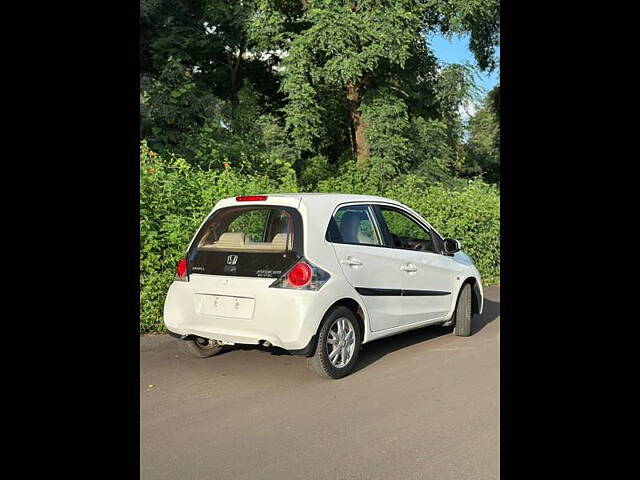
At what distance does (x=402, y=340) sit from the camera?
25.3ft

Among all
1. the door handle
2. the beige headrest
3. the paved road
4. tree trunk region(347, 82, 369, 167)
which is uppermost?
tree trunk region(347, 82, 369, 167)

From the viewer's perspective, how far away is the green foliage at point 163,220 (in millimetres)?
7598

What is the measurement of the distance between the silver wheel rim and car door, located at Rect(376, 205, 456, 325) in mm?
912

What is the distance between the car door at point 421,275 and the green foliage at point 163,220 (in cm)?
252

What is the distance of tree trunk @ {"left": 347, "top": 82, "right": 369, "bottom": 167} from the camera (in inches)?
784

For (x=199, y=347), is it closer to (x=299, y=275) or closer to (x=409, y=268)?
(x=299, y=275)

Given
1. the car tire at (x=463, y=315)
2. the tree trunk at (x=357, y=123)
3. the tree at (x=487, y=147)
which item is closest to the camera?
the car tire at (x=463, y=315)

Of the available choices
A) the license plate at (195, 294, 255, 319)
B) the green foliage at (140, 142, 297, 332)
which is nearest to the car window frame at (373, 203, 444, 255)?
the license plate at (195, 294, 255, 319)

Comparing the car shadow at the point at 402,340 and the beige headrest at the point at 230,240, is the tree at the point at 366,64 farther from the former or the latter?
the beige headrest at the point at 230,240

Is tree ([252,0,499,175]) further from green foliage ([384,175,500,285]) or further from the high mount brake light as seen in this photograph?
the high mount brake light

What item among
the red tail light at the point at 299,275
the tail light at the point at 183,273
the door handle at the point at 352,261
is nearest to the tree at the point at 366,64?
the door handle at the point at 352,261

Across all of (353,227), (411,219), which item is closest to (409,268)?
(411,219)
